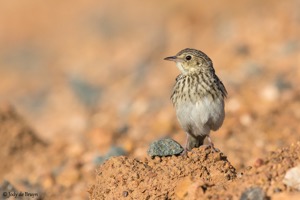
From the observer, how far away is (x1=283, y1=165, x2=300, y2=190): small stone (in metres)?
5.77

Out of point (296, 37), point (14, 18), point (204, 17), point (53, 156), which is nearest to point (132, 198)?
point (53, 156)

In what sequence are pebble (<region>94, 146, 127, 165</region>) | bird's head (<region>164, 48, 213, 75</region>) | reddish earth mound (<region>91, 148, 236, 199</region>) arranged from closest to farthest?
reddish earth mound (<region>91, 148, 236, 199</region>) → bird's head (<region>164, 48, 213, 75</region>) → pebble (<region>94, 146, 127, 165</region>)

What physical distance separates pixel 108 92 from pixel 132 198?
11.6 m

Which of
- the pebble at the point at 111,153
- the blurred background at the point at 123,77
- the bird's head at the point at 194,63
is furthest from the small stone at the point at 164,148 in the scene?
the blurred background at the point at 123,77

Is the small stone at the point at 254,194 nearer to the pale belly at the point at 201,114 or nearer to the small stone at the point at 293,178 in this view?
the small stone at the point at 293,178

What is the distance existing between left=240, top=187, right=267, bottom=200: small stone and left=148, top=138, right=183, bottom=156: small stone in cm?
149

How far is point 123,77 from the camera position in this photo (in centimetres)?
1900

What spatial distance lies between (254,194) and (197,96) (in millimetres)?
2537

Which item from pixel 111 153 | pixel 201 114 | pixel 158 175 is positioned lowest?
pixel 158 175

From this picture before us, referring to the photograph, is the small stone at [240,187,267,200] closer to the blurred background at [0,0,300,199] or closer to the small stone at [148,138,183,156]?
the small stone at [148,138,183,156]

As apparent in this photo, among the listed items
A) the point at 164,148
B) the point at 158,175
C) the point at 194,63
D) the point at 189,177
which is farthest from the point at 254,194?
the point at 194,63

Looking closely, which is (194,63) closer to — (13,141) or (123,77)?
(13,141)

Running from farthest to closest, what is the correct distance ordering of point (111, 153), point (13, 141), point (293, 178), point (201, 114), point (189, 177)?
point (13, 141)
point (111, 153)
point (201, 114)
point (189, 177)
point (293, 178)

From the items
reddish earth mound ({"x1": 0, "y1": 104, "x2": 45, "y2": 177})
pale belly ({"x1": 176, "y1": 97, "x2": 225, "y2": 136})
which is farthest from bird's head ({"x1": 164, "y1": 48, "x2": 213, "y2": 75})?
reddish earth mound ({"x1": 0, "y1": 104, "x2": 45, "y2": 177})
